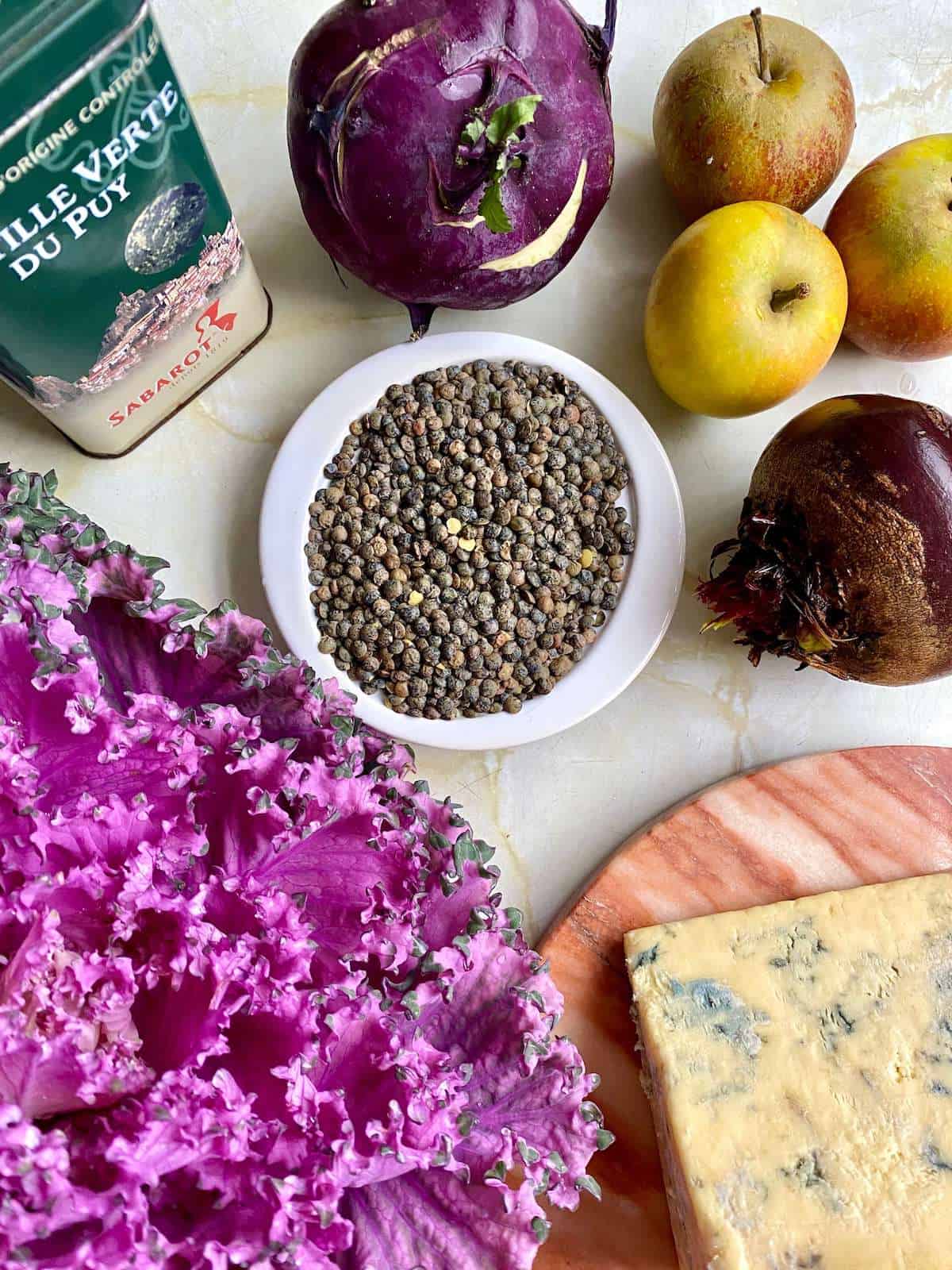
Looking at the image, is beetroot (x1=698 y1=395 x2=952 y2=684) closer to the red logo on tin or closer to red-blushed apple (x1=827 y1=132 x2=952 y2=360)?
red-blushed apple (x1=827 y1=132 x2=952 y2=360)

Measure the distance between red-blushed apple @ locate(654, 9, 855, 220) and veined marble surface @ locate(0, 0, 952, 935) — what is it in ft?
0.38

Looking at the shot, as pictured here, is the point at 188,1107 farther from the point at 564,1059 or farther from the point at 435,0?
the point at 435,0

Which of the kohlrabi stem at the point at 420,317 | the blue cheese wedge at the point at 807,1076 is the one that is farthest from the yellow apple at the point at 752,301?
the blue cheese wedge at the point at 807,1076

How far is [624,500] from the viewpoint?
3.32 ft

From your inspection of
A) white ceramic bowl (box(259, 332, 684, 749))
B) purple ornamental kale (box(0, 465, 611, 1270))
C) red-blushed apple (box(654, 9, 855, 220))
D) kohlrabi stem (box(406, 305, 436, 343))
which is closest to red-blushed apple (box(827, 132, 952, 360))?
red-blushed apple (box(654, 9, 855, 220))

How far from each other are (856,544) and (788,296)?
0.22 metres

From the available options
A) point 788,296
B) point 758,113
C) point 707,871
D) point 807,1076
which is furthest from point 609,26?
point 807,1076

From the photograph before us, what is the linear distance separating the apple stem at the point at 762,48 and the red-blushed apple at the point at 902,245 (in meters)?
0.13

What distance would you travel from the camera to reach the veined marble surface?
1.03m

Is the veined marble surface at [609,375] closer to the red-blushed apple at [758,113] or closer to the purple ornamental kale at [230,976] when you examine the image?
the red-blushed apple at [758,113]

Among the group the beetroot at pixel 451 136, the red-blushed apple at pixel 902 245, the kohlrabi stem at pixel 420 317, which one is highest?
the beetroot at pixel 451 136

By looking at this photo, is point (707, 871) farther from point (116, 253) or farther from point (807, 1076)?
point (116, 253)

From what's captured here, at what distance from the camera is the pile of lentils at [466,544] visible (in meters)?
0.97

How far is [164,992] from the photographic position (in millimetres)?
621
